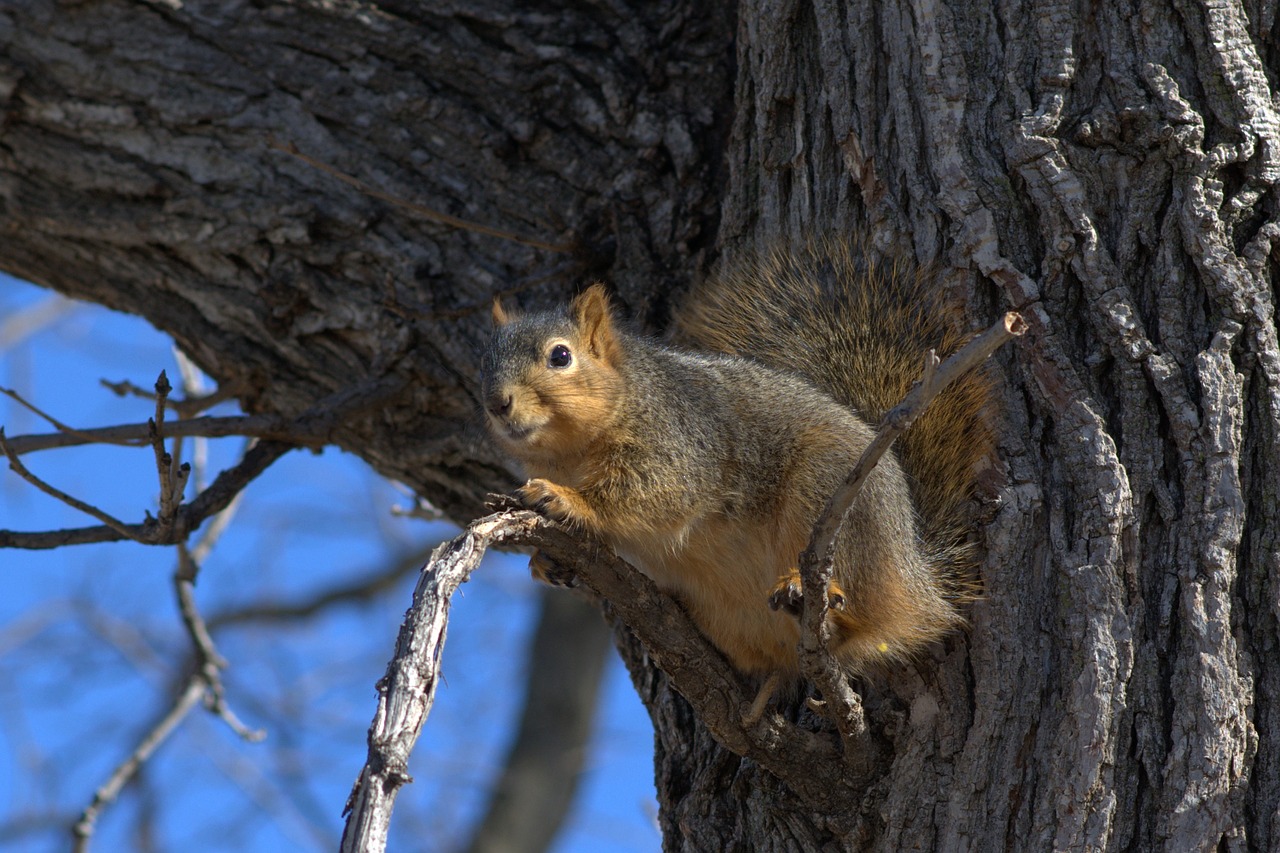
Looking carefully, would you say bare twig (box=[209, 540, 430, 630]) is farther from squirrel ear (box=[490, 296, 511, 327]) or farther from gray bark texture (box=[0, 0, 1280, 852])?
squirrel ear (box=[490, 296, 511, 327])

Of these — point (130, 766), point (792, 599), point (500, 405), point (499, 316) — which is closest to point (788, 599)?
point (792, 599)

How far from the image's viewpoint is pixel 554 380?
7.18ft

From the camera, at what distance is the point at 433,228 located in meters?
2.71

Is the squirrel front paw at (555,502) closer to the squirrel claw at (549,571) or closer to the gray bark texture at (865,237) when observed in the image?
the squirrel claw at (549,571)

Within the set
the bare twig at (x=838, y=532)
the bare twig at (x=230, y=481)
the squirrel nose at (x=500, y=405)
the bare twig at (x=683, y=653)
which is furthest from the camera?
the bare twig at (x=230, y=481)

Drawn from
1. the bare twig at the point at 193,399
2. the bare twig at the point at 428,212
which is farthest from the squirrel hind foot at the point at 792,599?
the bare twig at the point at 193,399

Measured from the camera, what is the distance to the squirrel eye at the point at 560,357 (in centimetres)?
222

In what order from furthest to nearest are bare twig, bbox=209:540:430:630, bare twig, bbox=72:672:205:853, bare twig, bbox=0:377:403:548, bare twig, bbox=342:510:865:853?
bare twig, bbox=209:540:430:630 → bare twig, bbox=72:672:205:853 → bare twig, bbox=0:377:403:548 → bare twig, bbox=342:510:865:853

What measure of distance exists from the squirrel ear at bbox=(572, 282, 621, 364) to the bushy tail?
0.22 m

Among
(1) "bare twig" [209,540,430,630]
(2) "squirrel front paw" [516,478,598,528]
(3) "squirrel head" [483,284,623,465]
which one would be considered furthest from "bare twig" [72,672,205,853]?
(1) "bare twig" [209,540,430,630]

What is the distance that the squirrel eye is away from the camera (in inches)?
87.6

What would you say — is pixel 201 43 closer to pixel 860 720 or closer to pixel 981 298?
pixel 981 298

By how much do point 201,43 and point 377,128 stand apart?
46 centimetres

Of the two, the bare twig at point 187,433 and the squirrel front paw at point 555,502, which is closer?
the squirrel front paw at point 555,502
